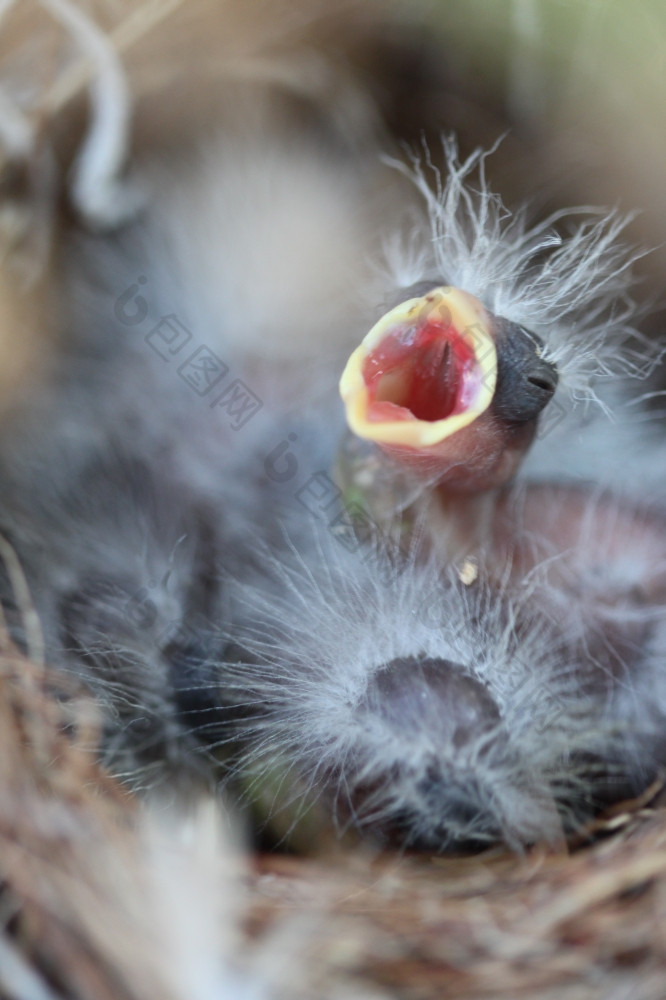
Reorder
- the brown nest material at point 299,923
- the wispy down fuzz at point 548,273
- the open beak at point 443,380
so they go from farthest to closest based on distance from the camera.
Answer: the wispy down fuzz at point 548,273 < the open beak at point 443,380 < the brown nest material at point 299,923

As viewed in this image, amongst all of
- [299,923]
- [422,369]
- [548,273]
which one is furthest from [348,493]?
[299,923]

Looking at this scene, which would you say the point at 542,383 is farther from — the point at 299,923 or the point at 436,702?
the point at 299,923

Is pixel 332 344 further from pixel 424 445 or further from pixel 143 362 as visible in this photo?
pixel 424 445

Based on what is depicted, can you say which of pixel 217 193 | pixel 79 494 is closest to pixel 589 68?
pixel 217 193

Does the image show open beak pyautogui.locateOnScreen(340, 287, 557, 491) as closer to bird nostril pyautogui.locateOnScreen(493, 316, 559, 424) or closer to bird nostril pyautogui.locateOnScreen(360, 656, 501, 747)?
bird nostril pyautogui.locateOnScreen(493, 316, 559, 424)

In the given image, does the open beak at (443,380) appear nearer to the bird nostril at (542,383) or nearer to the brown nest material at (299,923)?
the bird nostril at (542,383)

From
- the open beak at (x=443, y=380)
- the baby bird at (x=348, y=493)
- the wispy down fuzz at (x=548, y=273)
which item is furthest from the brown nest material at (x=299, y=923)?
the wispy down fuzz at (x=548, y=273)

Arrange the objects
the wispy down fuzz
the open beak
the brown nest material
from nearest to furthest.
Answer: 1. the brown nest material
2. the open beak
3. the wispy down fuzz

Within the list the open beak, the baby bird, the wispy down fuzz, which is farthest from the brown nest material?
the wispy down fuzz
